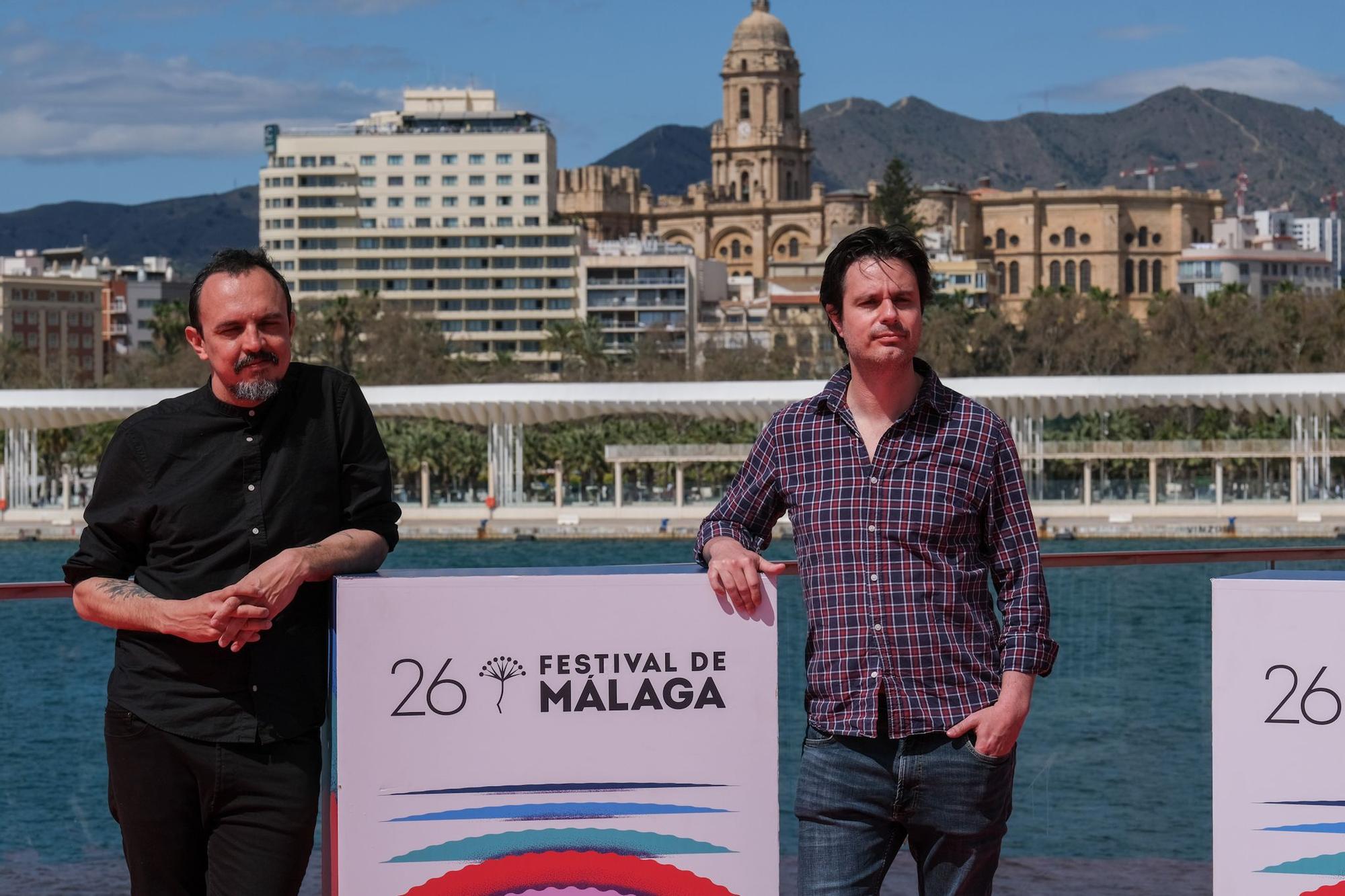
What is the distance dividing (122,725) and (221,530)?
420 millimetres

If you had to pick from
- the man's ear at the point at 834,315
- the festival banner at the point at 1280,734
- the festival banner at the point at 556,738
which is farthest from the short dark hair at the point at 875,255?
the festival banner at the point at 1280,734

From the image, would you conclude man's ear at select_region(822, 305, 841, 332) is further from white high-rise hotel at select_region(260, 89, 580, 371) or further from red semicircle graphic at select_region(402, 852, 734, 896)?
white high-rise hotel at select_region(260, 89, 580, 371)

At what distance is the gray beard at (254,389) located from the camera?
3.64 metres

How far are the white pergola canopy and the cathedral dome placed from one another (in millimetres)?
97997

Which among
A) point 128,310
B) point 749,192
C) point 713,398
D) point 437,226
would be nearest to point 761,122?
point 749,192

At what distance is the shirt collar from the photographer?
3613mm

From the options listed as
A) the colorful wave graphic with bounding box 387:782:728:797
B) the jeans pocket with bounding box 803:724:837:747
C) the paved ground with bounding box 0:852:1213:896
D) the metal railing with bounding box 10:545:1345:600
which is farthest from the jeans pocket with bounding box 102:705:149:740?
the paved ground with bounding box 0:852:1213:896

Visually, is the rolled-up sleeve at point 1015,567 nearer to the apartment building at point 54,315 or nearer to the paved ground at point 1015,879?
the paved ground at point 1015,879

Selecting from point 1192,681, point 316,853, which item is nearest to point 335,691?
point 316,853

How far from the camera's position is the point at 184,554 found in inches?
143

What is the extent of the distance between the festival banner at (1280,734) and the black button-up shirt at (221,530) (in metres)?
1.73

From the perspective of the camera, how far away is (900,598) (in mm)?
3516

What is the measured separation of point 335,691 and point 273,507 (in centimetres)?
38

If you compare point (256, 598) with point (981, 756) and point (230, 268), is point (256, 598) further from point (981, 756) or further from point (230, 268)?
point (981, 756)
